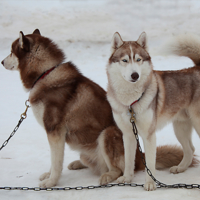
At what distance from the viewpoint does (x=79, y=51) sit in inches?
360

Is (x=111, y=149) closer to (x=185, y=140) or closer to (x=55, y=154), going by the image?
(x=55, y=154)

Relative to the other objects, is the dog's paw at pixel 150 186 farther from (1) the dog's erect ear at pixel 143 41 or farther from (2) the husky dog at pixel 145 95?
(1) the dog's erect ear at pixel 143 41

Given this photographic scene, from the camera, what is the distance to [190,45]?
3113 mm

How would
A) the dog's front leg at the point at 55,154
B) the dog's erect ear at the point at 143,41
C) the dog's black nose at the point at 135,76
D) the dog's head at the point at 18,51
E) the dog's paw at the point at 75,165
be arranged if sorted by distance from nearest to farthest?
the dog's black nose at the point at 135,76 < the dog's erect ear at the point at 143,41 < the dog's front leg at the point at 55,154 < the dog's head at the point at 18,51 < the dog's paw at the point at 75,165

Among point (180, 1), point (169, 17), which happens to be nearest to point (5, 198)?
point (169, 17)

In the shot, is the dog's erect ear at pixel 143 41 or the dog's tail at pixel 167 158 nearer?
the dog's erect ear at pixel 143 41

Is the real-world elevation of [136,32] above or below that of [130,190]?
above

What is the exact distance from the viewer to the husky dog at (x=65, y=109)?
9.41ft

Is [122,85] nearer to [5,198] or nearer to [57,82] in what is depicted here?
[57,82]

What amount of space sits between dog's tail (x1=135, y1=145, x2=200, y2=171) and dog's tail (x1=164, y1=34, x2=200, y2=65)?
3.73 feet

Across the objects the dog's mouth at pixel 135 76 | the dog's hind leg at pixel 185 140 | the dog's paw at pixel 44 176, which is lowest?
the dog's paw at pixel 44 176

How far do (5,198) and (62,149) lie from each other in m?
0.76

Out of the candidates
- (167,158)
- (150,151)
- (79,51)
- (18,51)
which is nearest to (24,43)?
(18,51)

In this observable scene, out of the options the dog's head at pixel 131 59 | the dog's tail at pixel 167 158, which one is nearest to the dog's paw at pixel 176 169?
the dog's tail at pixel 167 158
